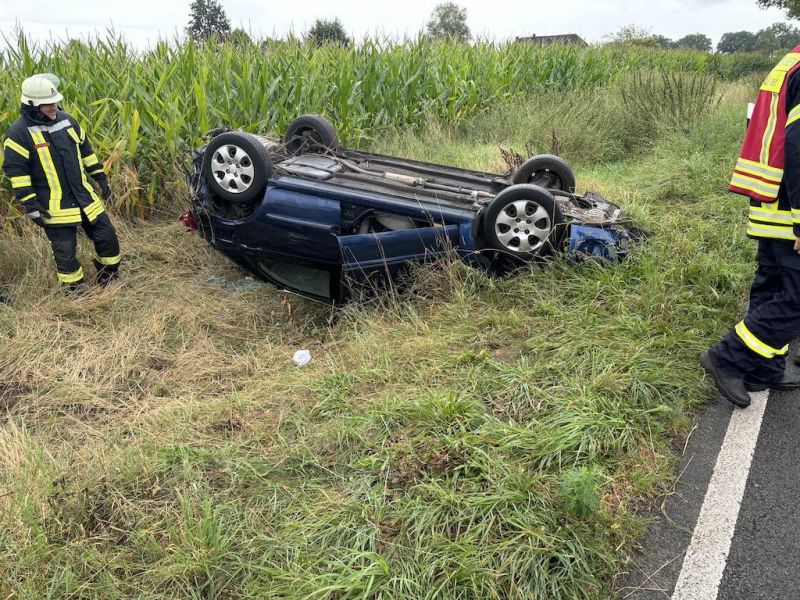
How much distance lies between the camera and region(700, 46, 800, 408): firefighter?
265cm

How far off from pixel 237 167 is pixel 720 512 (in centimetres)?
372

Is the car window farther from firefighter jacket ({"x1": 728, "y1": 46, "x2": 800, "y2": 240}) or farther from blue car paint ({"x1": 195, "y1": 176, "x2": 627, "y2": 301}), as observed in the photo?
firefighter jacket ({"x1": 728, "y1": 46, "x2": 800, "y2": 240})

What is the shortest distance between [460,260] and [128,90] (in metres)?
4.48

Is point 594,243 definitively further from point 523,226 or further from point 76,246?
point 76,246

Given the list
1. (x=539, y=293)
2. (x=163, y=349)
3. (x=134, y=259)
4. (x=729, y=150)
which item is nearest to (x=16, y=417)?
(x=163, y=349)

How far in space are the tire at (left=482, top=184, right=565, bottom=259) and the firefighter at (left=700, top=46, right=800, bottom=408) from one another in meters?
1.19

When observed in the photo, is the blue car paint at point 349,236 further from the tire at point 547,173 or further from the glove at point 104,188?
the glove at point 104,188

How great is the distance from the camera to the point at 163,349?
420cm

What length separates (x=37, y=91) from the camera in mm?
4492

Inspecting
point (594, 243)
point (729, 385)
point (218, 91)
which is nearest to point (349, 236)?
point (594, 243)

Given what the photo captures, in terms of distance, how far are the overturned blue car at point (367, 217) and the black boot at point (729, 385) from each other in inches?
46.6

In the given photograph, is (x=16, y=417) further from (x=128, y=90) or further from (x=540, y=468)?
(x=128, y=90)

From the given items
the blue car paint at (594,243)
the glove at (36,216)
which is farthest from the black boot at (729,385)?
the glove at (36,216)

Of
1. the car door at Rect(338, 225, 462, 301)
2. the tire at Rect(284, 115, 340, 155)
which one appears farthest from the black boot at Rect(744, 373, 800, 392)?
the tire at Rect(284, 115, 340, 155)
